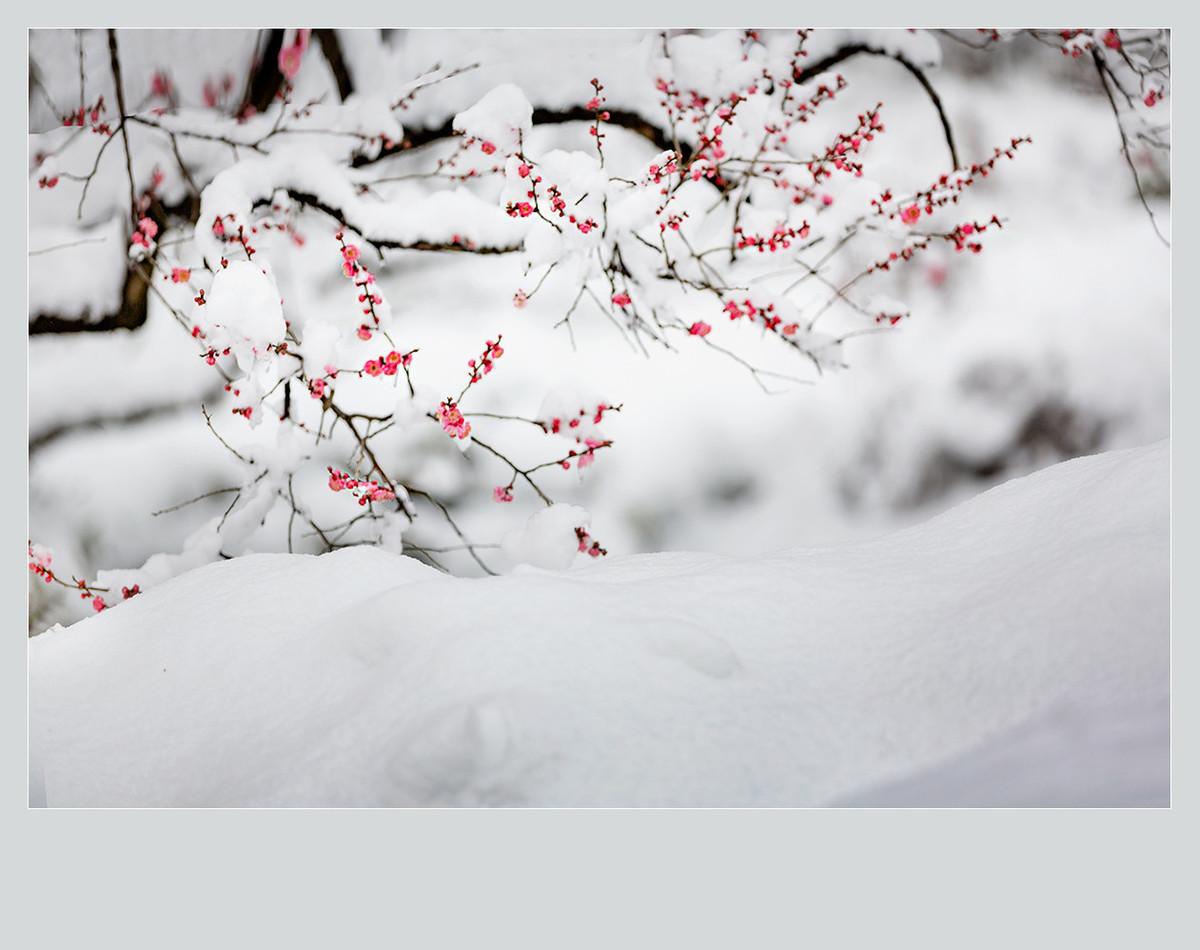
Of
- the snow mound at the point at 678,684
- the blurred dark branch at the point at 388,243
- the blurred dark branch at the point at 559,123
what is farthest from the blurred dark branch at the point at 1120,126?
the blurred dark branch at the point at 388,243

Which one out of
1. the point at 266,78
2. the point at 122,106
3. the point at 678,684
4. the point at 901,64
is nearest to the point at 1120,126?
the point at 901,64

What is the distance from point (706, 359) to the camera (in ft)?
5.64

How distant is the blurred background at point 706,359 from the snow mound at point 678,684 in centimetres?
14

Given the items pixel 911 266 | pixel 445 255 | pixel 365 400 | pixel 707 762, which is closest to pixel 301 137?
pixel 445 255

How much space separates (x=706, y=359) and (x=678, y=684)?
0.57m

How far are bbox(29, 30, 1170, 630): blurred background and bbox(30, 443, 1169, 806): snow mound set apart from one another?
139 mm

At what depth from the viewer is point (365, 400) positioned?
1724 millimetres

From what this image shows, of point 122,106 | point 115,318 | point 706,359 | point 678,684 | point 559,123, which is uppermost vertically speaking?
point 122,106

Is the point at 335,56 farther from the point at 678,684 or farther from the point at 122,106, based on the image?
the point at 678,684

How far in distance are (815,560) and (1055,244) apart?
0.65 metres

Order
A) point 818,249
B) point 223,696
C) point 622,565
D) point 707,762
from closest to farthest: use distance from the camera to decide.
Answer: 1. point 707,762
2. point 223,696
3. point 622,565
4. point 818,249

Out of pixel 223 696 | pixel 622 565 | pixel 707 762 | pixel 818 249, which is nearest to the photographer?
pixel 707 762

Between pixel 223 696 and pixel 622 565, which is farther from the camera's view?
pixel 622 565

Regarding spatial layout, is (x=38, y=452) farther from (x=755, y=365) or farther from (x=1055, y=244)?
(x=1055, y=244)
